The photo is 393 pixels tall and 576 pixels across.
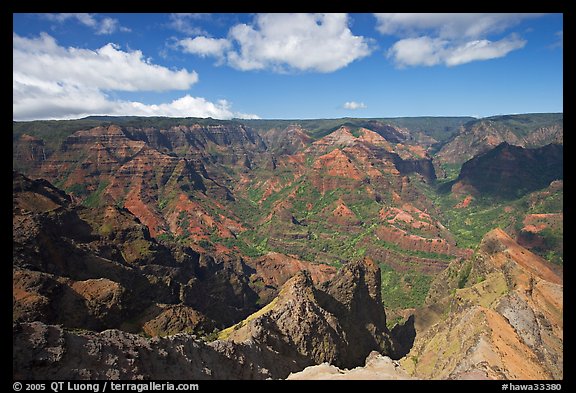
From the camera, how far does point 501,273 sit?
159 feet

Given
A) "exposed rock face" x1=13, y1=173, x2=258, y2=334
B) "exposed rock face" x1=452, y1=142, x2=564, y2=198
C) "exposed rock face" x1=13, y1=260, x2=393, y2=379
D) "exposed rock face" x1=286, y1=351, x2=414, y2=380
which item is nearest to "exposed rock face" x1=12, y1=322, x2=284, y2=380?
"exposed rock face" x1=13, y1=260, x2=393, y2=379

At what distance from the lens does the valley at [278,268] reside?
24.9 meters

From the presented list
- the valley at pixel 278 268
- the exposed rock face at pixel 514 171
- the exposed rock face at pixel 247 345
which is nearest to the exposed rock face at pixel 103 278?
the valley at pixel 278 268

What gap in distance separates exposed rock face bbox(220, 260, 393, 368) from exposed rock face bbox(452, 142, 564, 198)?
125815 millimetres

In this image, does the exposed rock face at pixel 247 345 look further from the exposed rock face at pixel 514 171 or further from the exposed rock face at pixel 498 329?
the exposed rock face at pixel 514 171

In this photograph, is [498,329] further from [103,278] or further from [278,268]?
[278,268]

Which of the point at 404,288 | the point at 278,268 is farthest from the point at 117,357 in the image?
the point at 404,288

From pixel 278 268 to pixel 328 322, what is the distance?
58.4m

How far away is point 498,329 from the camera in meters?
29.7

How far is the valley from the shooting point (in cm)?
2491

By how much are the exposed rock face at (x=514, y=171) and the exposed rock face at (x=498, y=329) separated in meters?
105
